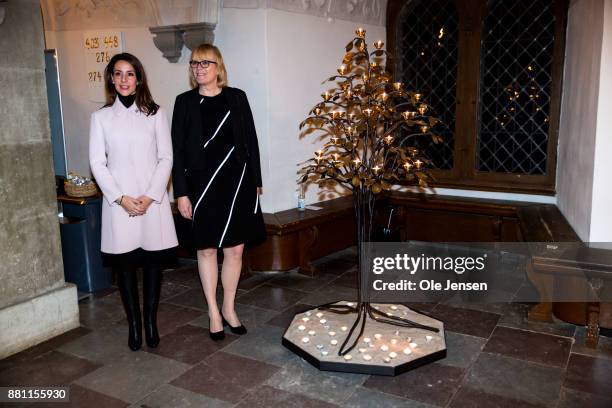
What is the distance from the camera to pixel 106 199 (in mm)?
3383

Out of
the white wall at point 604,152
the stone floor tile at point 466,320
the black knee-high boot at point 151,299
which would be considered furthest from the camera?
the stone floor tile at point 466,320

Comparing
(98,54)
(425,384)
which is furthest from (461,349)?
(98,54)

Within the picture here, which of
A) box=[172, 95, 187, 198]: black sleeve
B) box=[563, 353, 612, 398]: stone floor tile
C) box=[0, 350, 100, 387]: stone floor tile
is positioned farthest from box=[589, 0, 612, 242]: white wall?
box=[0, 350, 100, 387]: stone floor tile

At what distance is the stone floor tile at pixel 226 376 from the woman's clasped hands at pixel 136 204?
0.95 meters

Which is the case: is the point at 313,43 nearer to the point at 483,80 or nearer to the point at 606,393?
the point at 483,80

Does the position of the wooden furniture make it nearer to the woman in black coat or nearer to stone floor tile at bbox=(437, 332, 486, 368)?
the woman in black coat

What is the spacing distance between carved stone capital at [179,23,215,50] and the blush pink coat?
1805mm

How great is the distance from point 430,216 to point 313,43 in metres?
2.12

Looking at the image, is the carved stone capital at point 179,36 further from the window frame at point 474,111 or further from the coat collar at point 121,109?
the window frame at point 474,111

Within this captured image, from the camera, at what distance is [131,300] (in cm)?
354

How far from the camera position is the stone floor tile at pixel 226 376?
3074mm

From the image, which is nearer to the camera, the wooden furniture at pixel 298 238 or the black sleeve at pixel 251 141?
the black sleeve at pixel 251 141

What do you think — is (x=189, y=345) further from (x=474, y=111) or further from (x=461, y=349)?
(x=474, y=111)

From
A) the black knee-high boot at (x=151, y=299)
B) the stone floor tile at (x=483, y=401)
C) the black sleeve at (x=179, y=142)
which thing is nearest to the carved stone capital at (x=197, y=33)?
the black sleeve at (x=179, y=142)
